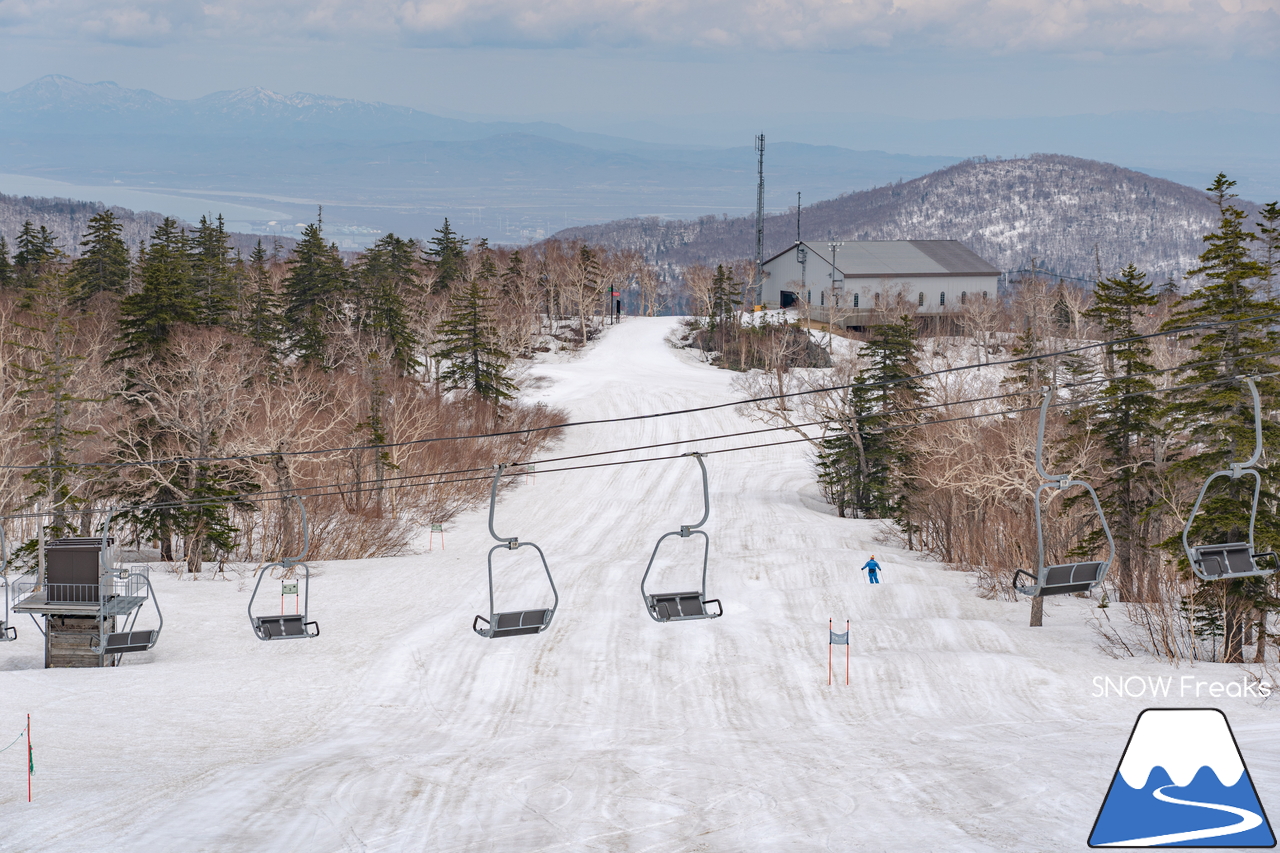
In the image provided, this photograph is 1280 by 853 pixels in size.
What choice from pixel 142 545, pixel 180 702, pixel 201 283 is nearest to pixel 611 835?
pixel 180 702

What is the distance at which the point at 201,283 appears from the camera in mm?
71562

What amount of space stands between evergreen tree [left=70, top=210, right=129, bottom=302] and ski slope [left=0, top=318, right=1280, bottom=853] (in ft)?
164

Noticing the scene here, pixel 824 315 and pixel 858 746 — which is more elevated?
pixel 824 315

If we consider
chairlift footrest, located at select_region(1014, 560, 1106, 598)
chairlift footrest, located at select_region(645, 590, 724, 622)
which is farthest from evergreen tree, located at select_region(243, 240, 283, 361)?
chairlift footrest, located at select_region(1014, 560, 1106, 598)

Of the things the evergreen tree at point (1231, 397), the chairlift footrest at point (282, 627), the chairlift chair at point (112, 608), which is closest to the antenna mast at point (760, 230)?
the evergreen tree at point (1231, 397)

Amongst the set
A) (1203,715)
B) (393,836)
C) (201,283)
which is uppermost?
(201,283)

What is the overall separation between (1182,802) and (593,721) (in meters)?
12.9

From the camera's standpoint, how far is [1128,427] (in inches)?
1142

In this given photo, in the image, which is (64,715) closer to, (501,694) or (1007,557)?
(501,694)

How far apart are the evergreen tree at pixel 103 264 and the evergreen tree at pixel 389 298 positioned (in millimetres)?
17787

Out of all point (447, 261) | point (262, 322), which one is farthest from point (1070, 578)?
point (447, 261)

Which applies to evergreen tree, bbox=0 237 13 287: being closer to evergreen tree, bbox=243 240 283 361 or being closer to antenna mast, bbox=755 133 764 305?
evergreen tree, bbox=243 240 283 361

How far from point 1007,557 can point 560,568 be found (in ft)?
52.5

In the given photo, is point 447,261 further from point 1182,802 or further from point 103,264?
point 1182,802
